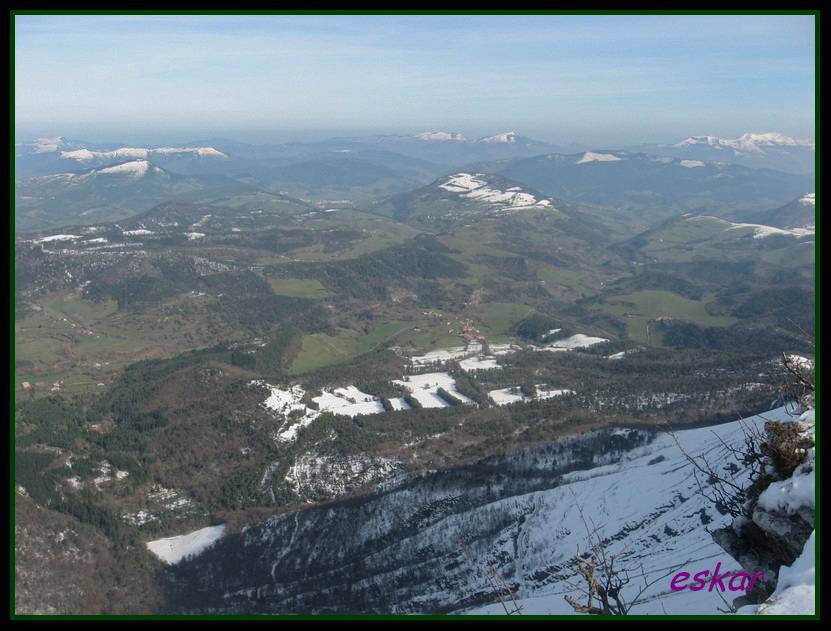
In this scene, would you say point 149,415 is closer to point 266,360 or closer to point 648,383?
point 266,360

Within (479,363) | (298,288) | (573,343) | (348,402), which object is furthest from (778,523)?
(298,288)

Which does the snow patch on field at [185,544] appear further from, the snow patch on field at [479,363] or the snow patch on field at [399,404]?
the snow patch on field at [479,363]

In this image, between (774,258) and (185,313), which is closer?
(185,313)

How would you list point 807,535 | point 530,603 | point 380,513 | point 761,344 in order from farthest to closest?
point 761,344
point 380,513
point 530,603
point 807,535

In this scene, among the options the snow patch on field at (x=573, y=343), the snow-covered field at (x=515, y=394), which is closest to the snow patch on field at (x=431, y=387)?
the snow-covered field at (x=515, y=394)

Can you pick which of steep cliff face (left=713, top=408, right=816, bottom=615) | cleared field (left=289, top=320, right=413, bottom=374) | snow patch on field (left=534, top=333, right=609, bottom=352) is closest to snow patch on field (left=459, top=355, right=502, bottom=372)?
snow patch on field (left=534, top=333, right=609, bottom=352)

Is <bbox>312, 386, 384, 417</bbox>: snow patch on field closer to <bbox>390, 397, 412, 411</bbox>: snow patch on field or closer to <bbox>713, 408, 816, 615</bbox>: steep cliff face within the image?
<bbox>390, 397, 412, 411</bbox>: snow patch on field

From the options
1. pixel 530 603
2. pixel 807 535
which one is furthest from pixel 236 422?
pixel 807 535
